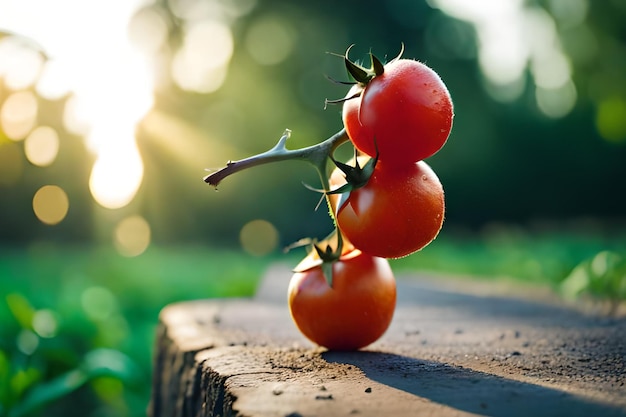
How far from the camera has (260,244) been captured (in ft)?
44.9

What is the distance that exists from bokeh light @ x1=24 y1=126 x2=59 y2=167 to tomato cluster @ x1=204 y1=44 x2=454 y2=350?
670 cm

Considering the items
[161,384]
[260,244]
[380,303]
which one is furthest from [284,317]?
[260,244]

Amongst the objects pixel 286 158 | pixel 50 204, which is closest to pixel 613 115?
pixel 286 158

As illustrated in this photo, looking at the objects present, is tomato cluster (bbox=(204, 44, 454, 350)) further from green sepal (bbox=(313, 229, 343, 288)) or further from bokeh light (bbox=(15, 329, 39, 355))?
bokeh light (bbox=(15, 329, 39, 355))

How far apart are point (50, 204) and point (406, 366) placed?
34.5 ft

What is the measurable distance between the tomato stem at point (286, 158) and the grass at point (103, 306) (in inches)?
53.7

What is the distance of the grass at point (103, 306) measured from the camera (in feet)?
8.99

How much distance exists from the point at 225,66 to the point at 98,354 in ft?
41.2

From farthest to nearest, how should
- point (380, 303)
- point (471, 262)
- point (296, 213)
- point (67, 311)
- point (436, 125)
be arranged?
point (296, 213) → point (471, 262) → point (67, 311) → point (380, 303) → point (436, 125)

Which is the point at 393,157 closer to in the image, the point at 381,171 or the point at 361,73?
the point at 381,171

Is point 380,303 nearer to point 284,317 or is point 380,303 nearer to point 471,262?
point 284,317

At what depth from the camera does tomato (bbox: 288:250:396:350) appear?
1.65 meters

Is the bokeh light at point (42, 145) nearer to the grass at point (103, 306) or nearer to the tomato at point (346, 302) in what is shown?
the grass at point (103, 306)

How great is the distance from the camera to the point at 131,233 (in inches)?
478
